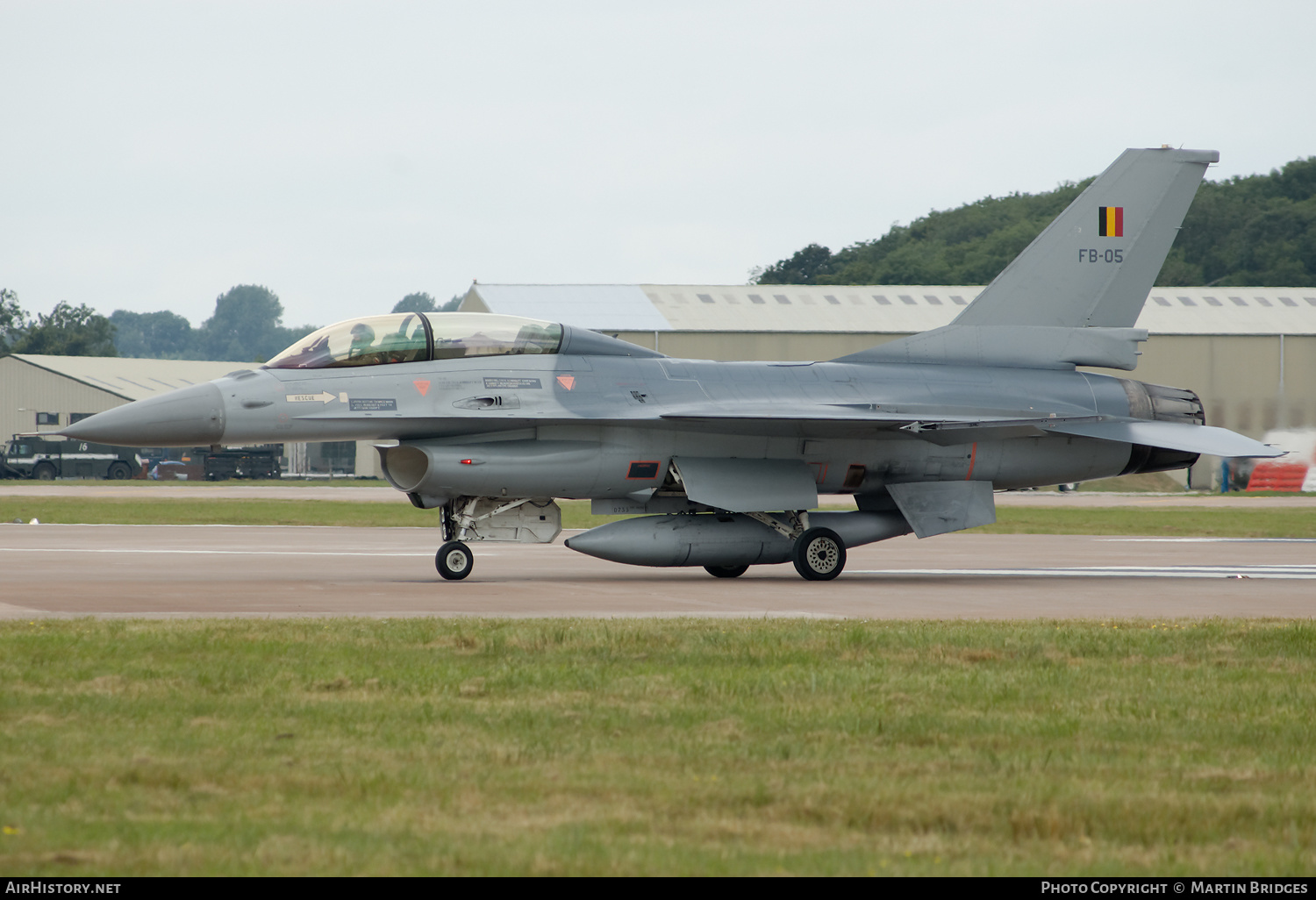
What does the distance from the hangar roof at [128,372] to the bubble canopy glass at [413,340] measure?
57439 mm

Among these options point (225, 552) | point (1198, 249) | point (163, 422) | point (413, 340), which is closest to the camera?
point (163, 422)

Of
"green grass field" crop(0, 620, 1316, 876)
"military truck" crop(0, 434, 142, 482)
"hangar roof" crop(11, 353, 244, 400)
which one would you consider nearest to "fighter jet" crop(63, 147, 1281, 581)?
"green grass field" crop(0, 620, 1316, 876)

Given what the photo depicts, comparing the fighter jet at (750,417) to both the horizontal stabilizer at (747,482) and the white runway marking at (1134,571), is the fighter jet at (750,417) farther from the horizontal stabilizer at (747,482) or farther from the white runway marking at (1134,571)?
the white runway marking at (1134,571)

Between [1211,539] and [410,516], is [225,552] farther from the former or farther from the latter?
[1211,539]

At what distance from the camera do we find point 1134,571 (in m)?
18.0

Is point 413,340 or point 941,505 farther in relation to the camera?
point 941,505

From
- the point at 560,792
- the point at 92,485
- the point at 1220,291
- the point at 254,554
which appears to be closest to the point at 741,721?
the point at 560,792

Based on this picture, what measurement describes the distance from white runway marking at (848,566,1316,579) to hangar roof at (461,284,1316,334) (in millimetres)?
34163

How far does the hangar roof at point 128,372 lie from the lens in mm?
72125

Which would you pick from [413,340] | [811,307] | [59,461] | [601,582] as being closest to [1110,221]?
[601,582]

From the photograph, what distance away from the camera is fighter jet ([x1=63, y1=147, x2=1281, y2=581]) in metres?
15.1

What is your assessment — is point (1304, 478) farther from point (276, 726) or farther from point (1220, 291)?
point (276, 726)

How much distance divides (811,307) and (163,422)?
4365cm

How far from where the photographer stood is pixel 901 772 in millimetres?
5766
